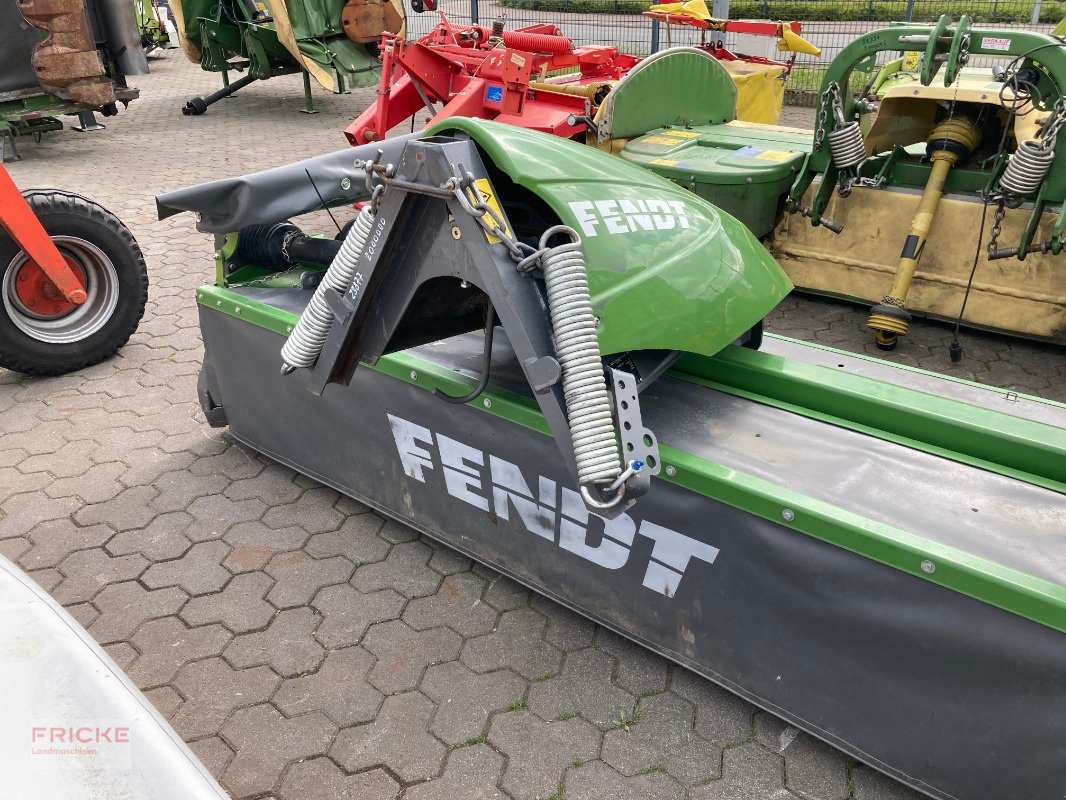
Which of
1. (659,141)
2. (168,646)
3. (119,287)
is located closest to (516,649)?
(168,646)

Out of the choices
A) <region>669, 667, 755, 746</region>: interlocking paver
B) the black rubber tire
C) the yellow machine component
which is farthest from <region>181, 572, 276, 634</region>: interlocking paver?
the yellow machine component

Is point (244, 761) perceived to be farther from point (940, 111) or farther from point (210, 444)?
point (940, 111)

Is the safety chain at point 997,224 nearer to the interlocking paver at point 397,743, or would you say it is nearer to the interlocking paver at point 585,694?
the interlocking paver at point 585,694

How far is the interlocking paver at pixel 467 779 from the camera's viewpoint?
2.01 m

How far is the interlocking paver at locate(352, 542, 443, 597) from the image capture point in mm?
2689

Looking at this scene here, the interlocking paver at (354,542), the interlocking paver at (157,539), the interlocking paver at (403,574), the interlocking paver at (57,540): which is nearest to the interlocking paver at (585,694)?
the interlocking paver at (403,574)

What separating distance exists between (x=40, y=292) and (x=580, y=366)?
10.6 ft

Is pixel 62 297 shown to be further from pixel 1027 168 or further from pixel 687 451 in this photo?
pixel 1027 168

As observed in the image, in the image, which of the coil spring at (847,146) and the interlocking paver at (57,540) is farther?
the coil spring at (847,146)

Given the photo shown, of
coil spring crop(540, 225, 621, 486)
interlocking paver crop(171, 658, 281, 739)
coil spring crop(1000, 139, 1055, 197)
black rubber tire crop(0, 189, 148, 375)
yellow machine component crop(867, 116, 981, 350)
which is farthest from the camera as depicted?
yellow machine component crop(867, 116, 981, 350)

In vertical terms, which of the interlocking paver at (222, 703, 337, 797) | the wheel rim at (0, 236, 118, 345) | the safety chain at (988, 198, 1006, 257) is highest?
the safety chain at (988, 198, 1006, 257)

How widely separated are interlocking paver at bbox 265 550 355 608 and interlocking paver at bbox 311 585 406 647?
0.04 m

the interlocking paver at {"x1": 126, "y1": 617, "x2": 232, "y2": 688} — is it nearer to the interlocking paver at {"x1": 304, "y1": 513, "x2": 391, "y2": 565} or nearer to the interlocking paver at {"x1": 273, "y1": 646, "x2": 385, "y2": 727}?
the interlocking paver at {"x1": 273, "y1": 646, "x2": 385, "y2": 727}

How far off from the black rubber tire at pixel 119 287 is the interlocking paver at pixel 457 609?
7.97 feet
